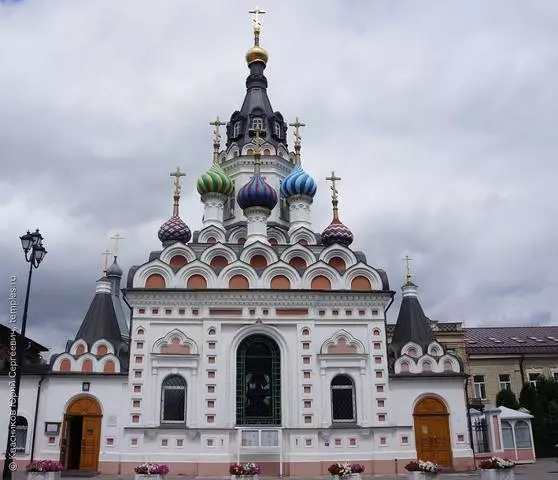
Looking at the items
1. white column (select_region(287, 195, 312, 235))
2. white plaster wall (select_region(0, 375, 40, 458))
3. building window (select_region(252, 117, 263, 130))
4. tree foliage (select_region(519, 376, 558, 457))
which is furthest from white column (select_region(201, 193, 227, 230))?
tree foliage (select_region(519, 376, 558, 457))

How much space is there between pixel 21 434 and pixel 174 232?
9071 millimetres

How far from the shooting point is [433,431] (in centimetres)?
1944

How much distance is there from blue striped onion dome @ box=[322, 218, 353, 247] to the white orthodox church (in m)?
1.98

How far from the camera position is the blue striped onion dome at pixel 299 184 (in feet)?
80.1

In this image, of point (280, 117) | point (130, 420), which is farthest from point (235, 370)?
point (280, 117)

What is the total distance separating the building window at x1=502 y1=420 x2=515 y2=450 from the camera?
23.7 m

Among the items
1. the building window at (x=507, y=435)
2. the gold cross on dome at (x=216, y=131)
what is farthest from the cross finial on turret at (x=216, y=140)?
the building window at (x=507, y=435)

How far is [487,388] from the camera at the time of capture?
33.2 m

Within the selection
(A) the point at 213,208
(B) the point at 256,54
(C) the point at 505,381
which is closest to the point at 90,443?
(A) the point at 213,208

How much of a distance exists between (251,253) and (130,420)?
22.3 feet

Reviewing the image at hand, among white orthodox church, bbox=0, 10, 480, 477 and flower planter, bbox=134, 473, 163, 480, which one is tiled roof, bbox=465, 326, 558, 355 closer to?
white orthodox church, bbox=0, 10, 480, 477

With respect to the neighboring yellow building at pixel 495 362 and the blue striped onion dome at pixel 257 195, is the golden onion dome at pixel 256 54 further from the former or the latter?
the neighboring yellow building at pixel 495 362

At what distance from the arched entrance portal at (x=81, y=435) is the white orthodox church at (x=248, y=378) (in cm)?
3

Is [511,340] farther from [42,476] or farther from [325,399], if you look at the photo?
[42,476]
